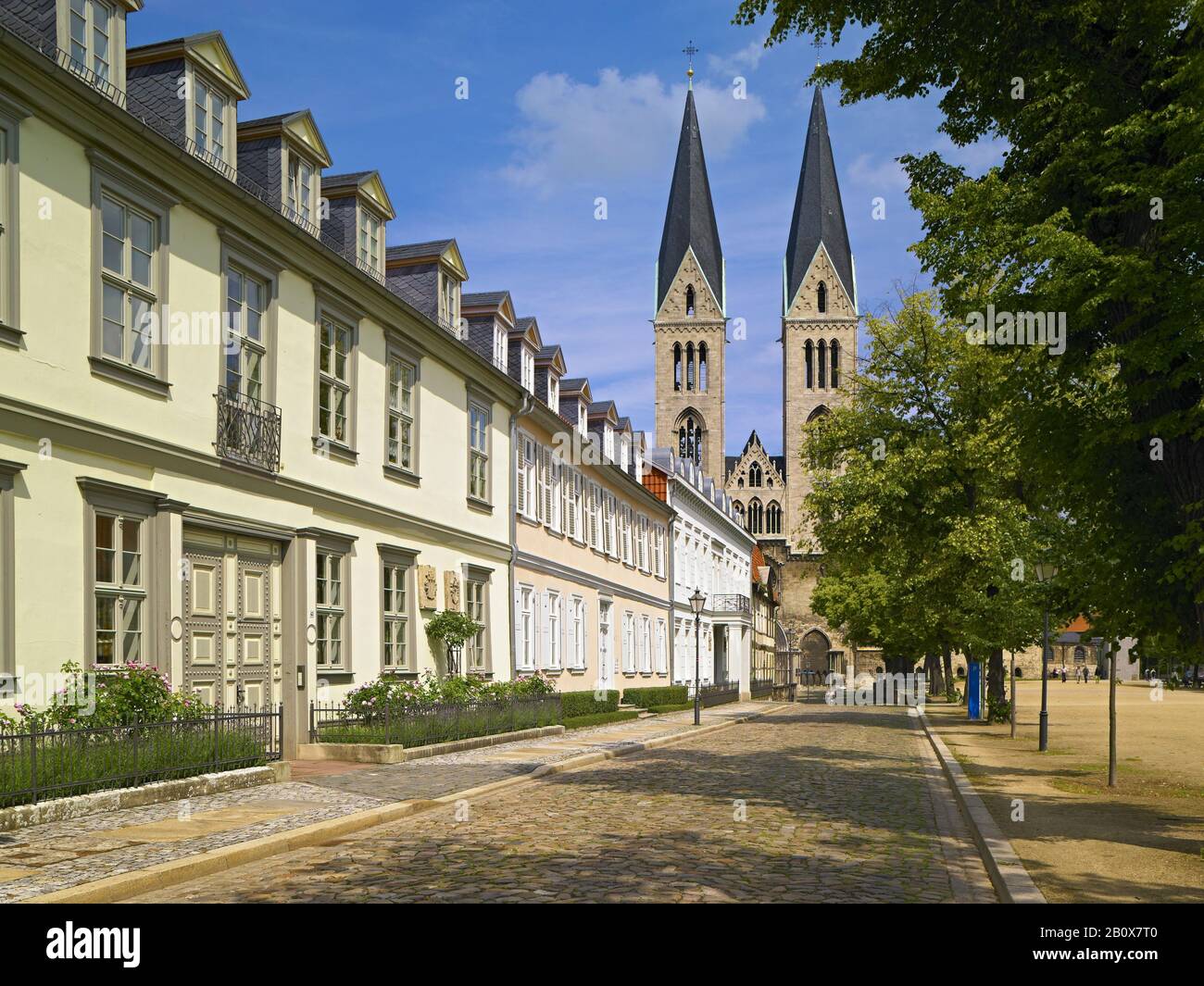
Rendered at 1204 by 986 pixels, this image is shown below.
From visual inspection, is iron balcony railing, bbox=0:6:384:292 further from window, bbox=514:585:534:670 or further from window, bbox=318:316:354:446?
window, bbox=514:585:534:670

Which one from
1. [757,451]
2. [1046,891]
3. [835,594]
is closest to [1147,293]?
[1046,891]

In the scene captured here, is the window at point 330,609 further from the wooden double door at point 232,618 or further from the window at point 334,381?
the window at point 334,381

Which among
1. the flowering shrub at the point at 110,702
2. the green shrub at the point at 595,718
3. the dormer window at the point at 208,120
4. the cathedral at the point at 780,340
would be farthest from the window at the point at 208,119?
the cathedral at the point at 780,340

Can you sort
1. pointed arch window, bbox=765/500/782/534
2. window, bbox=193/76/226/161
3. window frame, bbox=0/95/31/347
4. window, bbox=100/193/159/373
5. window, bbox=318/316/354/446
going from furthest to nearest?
1. pointed arch window, bbox=765/500/782/534
2. window, bbox=318/316/354/446
3. window, bbox=193/76/226/161
4. window, bbox=100/193/159/373
5. window frame, bbox=0/95/31/347

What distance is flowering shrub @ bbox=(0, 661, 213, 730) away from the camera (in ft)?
41.1

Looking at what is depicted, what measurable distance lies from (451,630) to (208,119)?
1049 cm

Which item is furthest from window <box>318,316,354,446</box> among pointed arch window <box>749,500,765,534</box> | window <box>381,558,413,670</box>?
pointed arch window <box>749,500,765,534</box>

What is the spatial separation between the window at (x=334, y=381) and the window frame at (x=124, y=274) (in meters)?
4.25

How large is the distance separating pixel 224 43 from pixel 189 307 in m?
3.83

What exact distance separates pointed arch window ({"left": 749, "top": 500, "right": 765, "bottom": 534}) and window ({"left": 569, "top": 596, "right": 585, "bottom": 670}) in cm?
8755

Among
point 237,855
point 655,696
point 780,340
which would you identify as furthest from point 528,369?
point 780,340

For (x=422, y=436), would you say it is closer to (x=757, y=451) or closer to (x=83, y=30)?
(x=83, y=30)

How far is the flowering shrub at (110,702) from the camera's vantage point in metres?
12.5

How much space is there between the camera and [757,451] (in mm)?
122250
